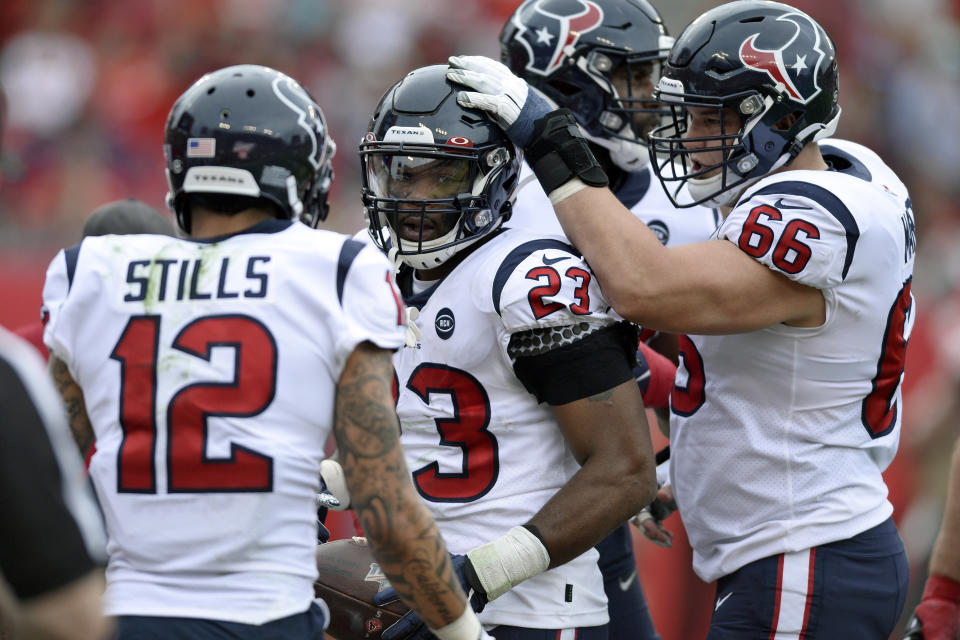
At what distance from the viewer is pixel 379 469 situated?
232 centimetres

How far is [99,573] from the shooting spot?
72.2 inches

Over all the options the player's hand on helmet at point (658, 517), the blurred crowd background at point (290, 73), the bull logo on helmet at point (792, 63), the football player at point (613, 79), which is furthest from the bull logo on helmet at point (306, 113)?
the blurred crowd background at point (290, 73)

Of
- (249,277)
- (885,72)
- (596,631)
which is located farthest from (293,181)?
(885,72)

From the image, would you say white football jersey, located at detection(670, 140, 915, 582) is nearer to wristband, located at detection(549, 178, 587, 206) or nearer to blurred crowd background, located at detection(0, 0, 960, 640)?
wristband, located at detection(549, 178, 587, 206)

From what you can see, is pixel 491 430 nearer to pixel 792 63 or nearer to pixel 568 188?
pixel 568 188

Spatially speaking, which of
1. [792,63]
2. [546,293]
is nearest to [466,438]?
[546,293]

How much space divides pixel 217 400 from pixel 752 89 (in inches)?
67.3

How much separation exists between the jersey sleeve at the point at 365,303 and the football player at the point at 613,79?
171 centimetres

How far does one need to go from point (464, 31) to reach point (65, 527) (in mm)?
9402

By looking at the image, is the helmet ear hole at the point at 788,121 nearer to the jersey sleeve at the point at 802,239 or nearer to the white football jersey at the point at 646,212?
the jersey sleeve at the point at 802,239

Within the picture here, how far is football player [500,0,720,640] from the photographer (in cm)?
413

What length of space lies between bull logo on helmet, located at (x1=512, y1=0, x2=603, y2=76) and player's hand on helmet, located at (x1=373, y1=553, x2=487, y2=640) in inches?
78.2

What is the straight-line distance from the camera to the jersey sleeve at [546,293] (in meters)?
2.81

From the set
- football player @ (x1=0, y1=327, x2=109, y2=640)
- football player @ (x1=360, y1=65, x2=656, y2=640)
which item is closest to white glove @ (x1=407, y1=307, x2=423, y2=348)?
football player @ (x1=360, y1=65, x2=656, y2=640)
